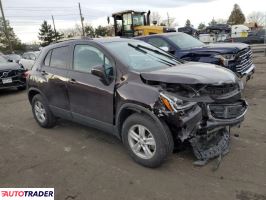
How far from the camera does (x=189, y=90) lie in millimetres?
3824

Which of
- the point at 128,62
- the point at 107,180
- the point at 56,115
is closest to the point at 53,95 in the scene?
the point at 56,115

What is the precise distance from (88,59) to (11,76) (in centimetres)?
672

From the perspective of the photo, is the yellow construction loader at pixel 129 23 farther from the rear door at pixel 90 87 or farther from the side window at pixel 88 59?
the rear door at pixel 90 87

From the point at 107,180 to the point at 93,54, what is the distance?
81.9 inches

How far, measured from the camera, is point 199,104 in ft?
12.2

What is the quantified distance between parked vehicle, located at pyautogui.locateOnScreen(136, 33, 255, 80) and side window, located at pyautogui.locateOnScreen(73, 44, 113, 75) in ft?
11.3

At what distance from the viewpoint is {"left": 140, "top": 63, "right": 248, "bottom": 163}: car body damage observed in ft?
11.8

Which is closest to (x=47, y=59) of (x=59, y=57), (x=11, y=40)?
(x=59, y=57)

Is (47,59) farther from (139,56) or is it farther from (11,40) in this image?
(11,40)

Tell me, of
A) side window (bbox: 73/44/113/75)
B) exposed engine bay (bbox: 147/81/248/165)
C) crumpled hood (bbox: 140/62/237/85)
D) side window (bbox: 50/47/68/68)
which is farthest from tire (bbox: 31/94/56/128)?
exposed engine bay (bbox: 147/81/248/165)

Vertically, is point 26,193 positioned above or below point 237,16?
below

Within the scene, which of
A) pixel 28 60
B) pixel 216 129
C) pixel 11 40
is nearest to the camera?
pixel 216 129

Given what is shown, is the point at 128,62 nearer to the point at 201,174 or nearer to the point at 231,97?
the point at 231,97

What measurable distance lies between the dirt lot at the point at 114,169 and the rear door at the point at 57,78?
2.09 feet
